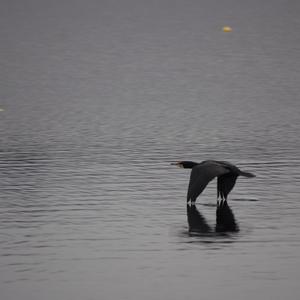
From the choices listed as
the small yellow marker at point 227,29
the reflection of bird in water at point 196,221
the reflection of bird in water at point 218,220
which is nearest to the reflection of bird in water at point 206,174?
the reflection of bird in water at point 196,221

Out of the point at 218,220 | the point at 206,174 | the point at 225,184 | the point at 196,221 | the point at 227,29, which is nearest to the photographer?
the point at 196,221

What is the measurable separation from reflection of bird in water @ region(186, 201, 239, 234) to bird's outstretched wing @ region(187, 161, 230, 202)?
15.2 inches

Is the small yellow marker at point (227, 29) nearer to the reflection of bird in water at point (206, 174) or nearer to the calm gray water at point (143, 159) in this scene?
the calm gray water at point (143, 159)

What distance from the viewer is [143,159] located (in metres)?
32.0

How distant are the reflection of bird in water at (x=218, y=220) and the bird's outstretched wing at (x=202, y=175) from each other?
386mm

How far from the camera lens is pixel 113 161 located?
3177cm

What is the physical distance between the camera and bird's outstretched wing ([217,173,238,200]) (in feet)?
81.5

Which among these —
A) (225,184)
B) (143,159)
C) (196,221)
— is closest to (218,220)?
(196,221)

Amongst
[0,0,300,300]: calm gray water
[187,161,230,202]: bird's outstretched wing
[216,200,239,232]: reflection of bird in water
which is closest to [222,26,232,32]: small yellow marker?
[0,0,300,300]: calm gray water

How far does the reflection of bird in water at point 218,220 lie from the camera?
22219 millimetres

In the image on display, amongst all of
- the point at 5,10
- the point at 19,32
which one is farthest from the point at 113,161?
the point at 5,10

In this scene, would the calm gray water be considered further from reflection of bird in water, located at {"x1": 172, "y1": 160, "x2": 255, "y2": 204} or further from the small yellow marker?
the small yellow marker

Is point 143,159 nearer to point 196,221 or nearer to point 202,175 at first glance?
point 202,175

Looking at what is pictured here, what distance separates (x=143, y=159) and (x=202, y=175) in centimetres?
804
